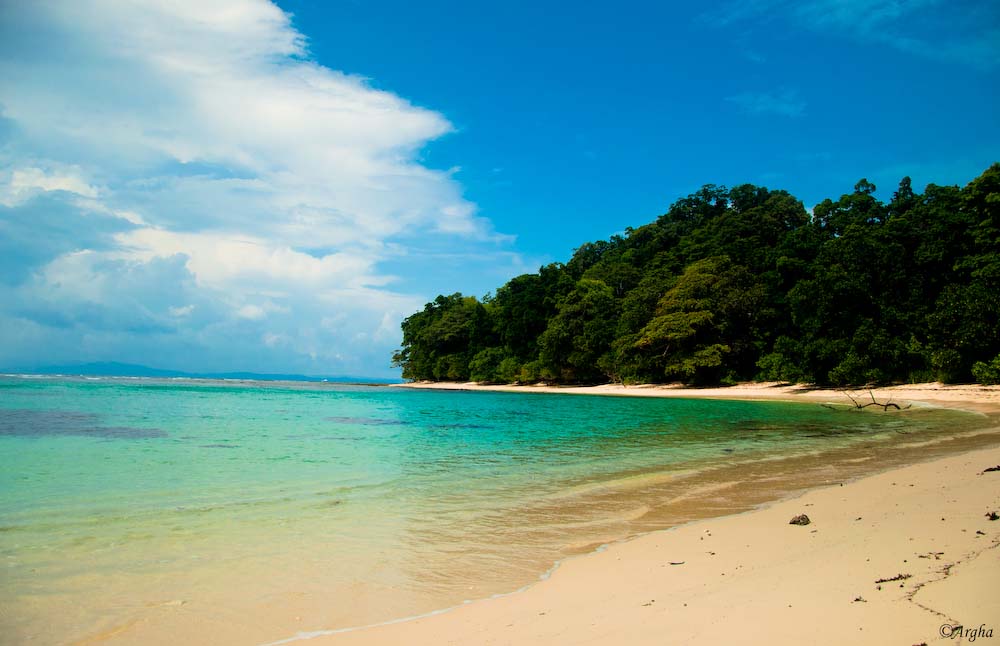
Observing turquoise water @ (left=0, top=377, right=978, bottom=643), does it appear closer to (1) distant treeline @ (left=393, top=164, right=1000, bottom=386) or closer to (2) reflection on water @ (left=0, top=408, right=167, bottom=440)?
(2) reflection on water @ (left=0, top=408, right=167, bottom=440)

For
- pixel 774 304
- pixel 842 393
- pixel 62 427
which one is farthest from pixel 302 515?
pixel 774 304

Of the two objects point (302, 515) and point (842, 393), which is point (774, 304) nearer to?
point (842, 393)

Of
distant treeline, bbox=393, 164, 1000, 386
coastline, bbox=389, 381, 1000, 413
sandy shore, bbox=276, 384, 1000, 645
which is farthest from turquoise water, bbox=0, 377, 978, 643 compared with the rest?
distant treeline, bbox=393, 164, 1000, 386

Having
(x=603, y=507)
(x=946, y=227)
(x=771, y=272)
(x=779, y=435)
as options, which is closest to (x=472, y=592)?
(x=603, y=507)

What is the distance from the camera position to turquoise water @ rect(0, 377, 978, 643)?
491 centimetres

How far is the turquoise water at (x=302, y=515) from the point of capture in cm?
Result: 491

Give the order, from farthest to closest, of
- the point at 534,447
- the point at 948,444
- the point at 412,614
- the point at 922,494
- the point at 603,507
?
the point at 534,447
the point at 948,444
the point at 603,507
the point at 922,494
the point at 412,614

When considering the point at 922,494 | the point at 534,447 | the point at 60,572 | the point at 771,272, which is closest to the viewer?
the point at 60,572

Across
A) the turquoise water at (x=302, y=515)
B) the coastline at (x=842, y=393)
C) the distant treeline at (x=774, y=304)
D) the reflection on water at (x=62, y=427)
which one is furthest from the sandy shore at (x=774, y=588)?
the distant treeline at (x=774, y=304)

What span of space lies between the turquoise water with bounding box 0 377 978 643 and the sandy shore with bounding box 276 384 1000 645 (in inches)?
24.7

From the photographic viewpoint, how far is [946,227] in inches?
1426

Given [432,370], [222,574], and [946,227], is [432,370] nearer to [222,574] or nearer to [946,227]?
[946,227]

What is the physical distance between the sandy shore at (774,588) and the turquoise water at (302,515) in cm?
63

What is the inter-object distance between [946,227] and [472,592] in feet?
145
